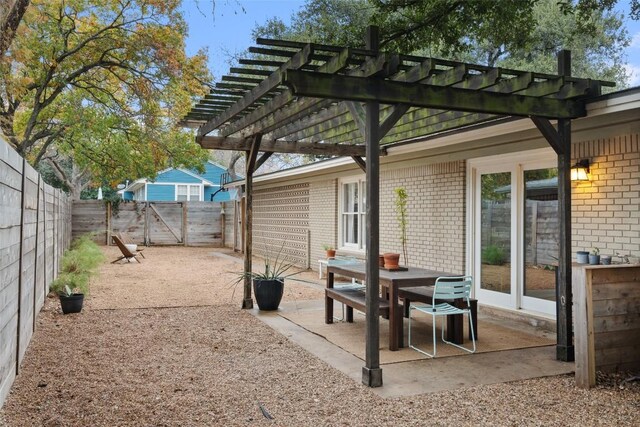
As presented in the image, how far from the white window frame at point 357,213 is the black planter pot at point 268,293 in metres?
3.65

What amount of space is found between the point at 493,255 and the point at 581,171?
1985mm

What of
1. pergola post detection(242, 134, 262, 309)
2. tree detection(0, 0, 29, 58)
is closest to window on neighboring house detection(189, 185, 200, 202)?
tree detection(0, 0, 29, 58)

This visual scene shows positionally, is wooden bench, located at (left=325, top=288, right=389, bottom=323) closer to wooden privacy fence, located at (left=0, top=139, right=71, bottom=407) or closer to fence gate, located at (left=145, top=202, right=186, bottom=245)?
wooden privacy fence, located at (left=0, top=139, right=71, bottom=407)

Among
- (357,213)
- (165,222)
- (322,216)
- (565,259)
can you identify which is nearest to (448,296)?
(565,259)

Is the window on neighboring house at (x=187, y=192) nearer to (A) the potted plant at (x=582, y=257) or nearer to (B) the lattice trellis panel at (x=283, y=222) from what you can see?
(B) the lattice trellis panel at (x=283, y=222)

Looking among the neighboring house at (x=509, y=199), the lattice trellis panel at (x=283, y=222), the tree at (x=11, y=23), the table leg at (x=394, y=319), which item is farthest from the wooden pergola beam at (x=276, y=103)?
the lattice trellis panel at (x=283, y=222)

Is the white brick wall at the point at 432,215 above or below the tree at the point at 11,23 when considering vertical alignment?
below

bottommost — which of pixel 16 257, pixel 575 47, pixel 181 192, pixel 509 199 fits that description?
pixel 16 257

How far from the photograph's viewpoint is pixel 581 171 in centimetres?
611

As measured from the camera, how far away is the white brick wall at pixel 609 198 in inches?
221

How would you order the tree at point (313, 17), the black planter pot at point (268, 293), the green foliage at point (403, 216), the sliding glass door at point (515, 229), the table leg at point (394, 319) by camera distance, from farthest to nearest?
the tree at point (313, 17) < the green foliage at point (403, 216) < the black planter pot at point (268, 293) < the sliding glass door at point (515, 229) < the table leg at point (394, 319)

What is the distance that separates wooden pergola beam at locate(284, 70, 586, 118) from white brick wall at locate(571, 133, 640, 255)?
810mm

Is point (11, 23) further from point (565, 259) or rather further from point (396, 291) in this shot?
point (565, 259)

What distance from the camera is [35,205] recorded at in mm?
5676
